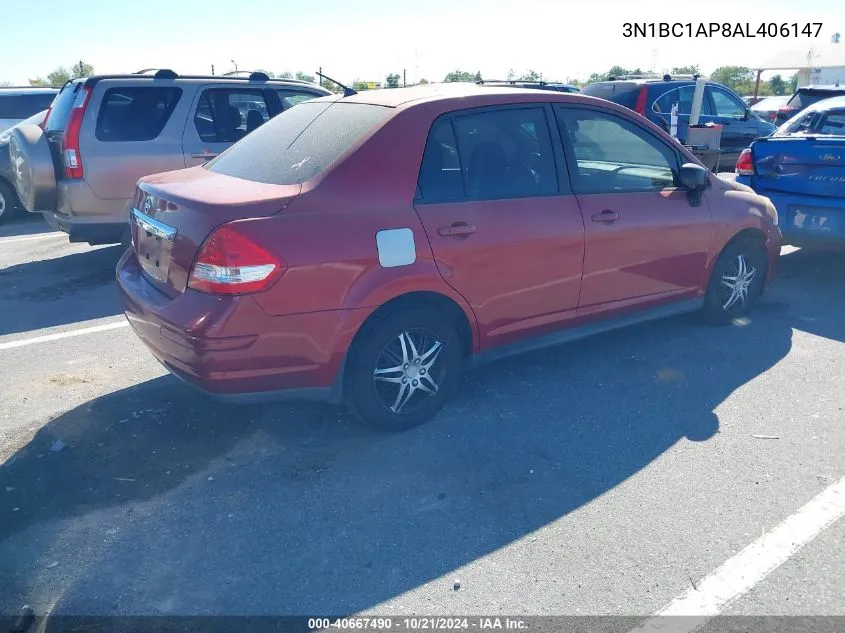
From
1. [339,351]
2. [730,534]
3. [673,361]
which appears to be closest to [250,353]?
[339,351]

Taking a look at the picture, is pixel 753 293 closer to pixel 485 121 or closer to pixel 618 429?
pixel 618 429

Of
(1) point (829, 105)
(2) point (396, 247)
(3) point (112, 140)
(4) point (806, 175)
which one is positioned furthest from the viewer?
(1) point (829, 105)

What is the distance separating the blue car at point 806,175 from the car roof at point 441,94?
332cm

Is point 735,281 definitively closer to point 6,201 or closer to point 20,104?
point 6,201

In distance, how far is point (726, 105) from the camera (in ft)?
42.5

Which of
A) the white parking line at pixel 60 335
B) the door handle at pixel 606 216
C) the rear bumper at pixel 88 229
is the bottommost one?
the white parking line at pixel 60 335

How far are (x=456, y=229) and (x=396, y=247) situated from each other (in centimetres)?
38

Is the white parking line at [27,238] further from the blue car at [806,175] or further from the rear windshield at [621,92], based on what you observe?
the rear windshield at [621,92]

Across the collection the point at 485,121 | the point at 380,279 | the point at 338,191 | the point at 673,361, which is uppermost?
the point at 485,121

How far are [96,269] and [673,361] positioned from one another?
5.70 metres

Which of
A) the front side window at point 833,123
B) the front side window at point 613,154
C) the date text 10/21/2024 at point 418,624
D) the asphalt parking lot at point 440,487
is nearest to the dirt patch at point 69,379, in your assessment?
the asphalt parking lot at point 440,487

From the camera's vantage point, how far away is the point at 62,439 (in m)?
3.85

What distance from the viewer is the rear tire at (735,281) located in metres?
5.36

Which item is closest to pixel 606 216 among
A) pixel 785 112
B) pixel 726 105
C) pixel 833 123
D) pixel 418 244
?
pixel 418 244
